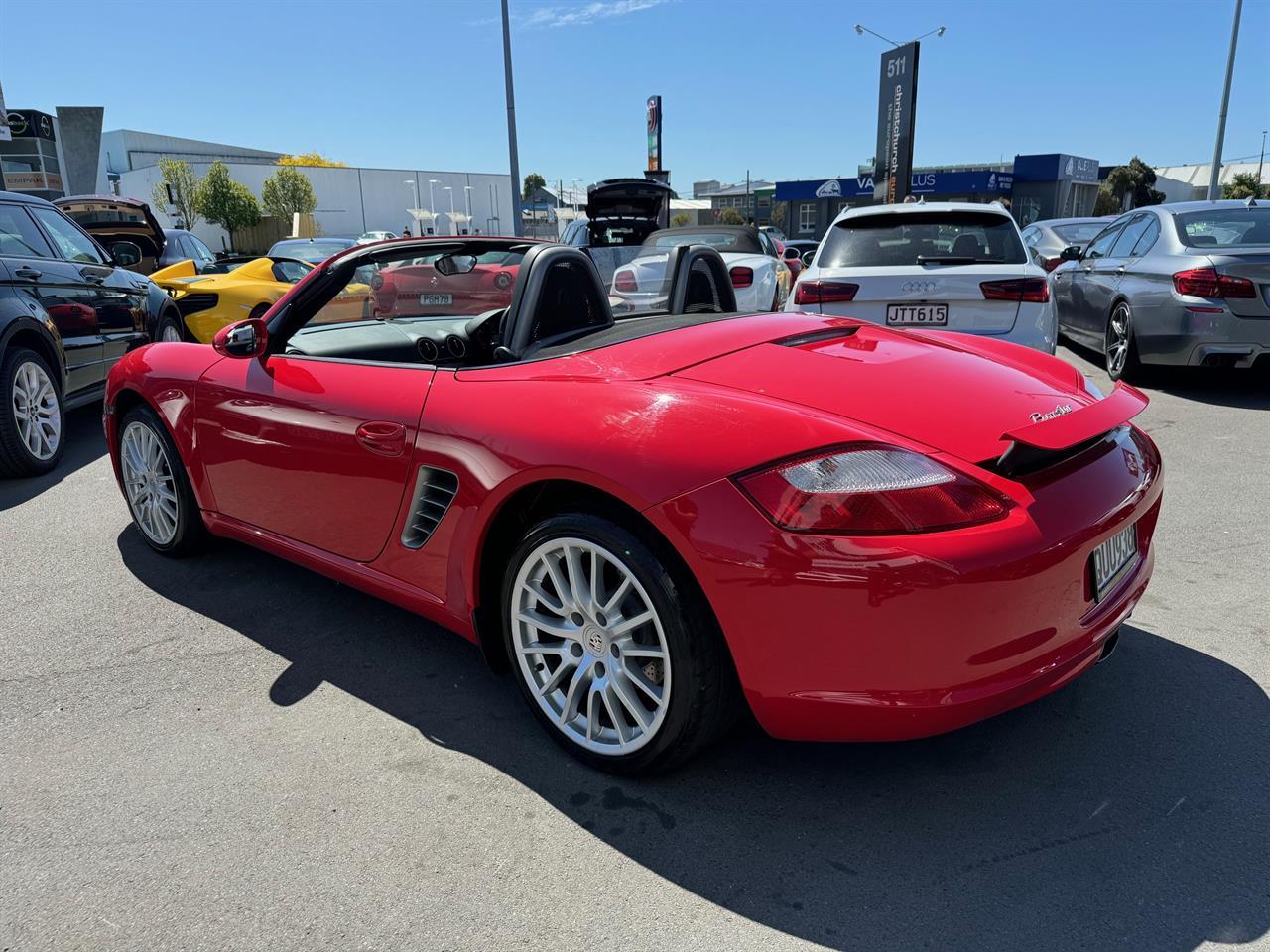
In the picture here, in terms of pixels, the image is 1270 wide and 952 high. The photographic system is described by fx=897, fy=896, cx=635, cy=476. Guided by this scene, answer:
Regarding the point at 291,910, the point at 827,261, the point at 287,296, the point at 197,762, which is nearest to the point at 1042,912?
the point at 291,910

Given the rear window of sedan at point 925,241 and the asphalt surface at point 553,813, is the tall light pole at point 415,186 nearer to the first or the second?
the rear window of sedan at point 925,241

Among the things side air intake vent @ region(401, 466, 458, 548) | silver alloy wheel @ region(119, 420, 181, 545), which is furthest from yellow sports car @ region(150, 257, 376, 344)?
side air intake vent @ region(401, 466, 458, 548)

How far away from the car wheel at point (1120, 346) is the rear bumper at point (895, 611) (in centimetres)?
627

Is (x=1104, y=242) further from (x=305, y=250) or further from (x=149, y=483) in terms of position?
(x=305, y=250)

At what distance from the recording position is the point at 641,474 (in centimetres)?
207

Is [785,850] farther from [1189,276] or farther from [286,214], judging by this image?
[286,214]

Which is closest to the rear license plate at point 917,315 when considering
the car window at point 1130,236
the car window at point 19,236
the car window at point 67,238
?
the car window at point 1130,236

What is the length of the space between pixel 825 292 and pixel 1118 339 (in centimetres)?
348

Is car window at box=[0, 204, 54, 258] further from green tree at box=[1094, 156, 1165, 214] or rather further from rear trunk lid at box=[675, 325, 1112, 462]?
green tree at box=[1094, 156, 1165, 214]

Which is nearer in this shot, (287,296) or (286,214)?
(287,296)

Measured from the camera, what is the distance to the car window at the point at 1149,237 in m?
7.59

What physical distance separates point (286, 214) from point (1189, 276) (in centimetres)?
6950

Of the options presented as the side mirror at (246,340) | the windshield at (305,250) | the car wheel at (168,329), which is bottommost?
the car wheel at (168,329)

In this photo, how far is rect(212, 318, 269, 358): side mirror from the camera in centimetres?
324
